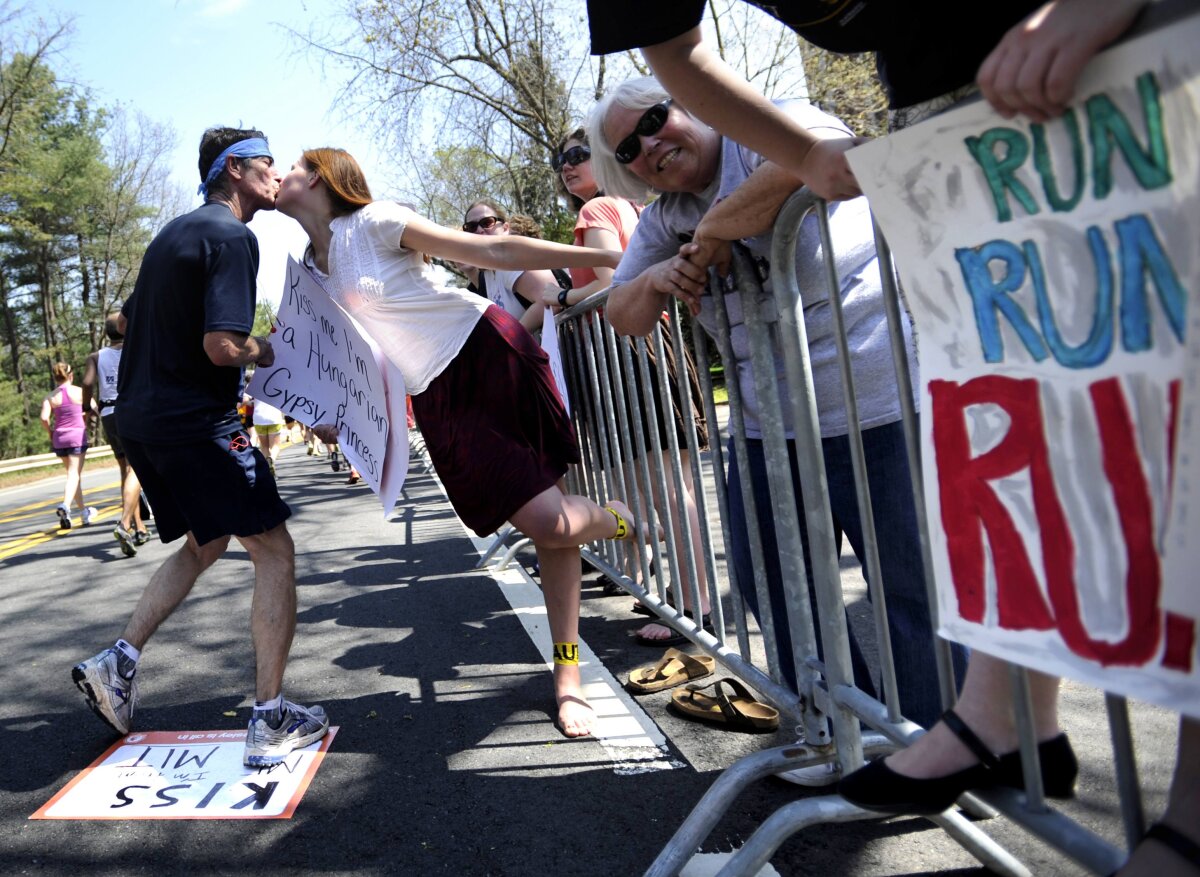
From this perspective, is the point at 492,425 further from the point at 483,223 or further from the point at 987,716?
the point at 483,223

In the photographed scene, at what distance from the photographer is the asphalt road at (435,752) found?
2250mm

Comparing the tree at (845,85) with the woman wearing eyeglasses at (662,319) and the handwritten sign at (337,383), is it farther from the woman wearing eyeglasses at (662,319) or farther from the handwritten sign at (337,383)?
the handwritten sign at (337,383)

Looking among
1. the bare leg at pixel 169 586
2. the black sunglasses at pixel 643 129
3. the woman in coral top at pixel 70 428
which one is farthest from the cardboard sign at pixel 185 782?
the woman in coral top at pixel 70 428

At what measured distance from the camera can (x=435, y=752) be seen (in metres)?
3.00

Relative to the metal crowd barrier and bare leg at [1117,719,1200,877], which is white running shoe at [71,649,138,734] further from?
bare leg at [1117,719,1200,877]

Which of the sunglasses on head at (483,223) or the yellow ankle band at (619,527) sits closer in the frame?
the yellow ankle band at (619,527)

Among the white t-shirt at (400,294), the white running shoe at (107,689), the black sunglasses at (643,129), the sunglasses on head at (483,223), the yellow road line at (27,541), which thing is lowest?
the white running shoe at (107,689)

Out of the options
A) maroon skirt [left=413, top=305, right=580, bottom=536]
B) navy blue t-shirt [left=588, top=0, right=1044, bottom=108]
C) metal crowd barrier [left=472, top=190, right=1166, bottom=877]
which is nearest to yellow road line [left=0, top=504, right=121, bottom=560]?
maroon skirt [left=413, top=305, right=580, bottom=536]

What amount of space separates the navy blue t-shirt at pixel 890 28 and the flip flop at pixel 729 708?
1.98 m

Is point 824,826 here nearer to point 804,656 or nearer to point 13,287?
point 804,656

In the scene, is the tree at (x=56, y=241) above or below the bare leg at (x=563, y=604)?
above

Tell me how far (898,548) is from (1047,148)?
131 cm

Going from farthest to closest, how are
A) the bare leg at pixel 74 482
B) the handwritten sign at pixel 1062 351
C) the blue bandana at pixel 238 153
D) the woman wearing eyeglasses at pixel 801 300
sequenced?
the bare leg at pixel 74 482 → the blue bandana at pixel 238 153 → the woman wearing eyeglasses at pixel 801 300 → the handwritten sign at pixel 1062 351

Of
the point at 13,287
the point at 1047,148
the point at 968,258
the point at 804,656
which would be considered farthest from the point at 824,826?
the point at 13,287
